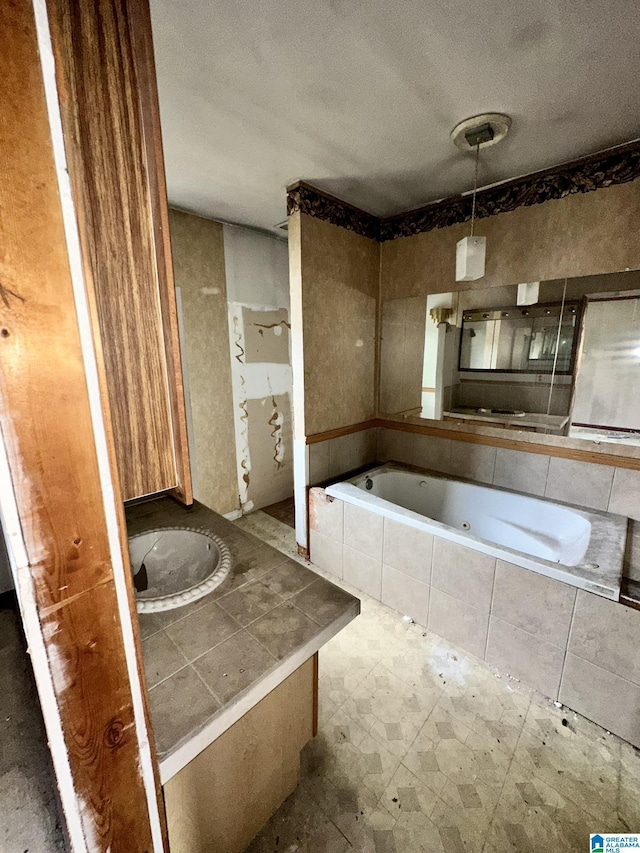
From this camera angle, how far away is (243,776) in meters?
0.97

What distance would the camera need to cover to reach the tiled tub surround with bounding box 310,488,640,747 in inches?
54.3

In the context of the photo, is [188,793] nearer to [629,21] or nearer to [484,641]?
[484,641]

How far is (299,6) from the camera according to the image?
101cm

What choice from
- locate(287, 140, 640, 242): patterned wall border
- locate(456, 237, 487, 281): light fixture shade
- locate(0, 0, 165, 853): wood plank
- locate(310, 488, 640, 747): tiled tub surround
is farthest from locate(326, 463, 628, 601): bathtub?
locate(287, 140, 640, 242): patterned wall border

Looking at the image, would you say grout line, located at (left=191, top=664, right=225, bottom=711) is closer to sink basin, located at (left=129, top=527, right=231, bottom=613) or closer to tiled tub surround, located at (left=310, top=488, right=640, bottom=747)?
sink basin, located at (left=129, top=527, right=231, bottom=613)

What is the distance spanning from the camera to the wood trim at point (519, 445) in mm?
1939

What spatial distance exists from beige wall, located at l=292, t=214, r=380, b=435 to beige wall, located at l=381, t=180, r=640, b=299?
0.38 metres

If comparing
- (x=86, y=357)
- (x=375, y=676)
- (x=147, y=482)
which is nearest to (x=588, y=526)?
(x=375, y=676)

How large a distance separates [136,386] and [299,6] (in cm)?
126

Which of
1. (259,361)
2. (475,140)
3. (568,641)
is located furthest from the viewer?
(259,361)

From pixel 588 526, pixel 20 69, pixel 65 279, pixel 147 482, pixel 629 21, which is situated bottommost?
pixel 588 526

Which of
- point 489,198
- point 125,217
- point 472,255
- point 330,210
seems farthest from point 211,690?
point 489,198

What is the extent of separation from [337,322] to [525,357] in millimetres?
1242

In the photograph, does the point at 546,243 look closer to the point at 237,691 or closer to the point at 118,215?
the point at 118,215
